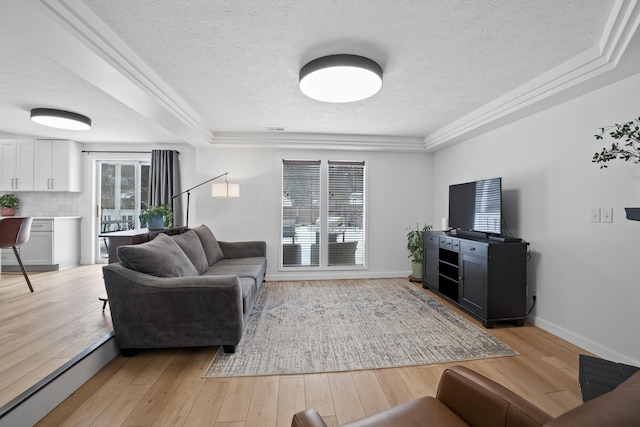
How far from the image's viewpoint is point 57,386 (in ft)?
5.69

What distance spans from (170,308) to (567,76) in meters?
3.79

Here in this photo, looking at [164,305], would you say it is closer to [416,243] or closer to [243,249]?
[243,249]

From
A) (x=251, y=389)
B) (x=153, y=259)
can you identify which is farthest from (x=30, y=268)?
(x=251, y=389)

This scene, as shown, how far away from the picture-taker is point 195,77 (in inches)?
101

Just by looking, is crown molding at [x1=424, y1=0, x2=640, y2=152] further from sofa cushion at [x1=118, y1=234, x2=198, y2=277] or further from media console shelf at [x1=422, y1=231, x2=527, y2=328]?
sofa cushion at [x1=118, y1=234, x2=198, y2=277]

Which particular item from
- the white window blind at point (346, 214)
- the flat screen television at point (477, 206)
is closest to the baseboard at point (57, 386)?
the white window blind at point (346, 214)

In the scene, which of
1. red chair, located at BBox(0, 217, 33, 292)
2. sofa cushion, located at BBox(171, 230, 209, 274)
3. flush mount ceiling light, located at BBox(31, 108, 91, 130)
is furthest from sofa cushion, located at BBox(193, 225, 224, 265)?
red chair, located at BBox(0, 217, 33, 292)

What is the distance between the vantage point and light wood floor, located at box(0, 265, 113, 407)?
6.07 ft

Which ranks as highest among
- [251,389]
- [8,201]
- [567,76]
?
[567,76]

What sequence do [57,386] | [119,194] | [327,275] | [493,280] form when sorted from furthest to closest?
1. [119,194]
2. [327,275]
3. [493,280]
4. [57,386]

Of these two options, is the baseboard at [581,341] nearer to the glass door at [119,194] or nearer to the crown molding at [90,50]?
the crown molding at [90,50]

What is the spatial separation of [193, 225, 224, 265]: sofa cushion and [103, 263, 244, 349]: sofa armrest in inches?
59.4

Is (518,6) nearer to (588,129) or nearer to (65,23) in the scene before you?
(588,129)

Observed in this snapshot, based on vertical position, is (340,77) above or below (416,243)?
above
